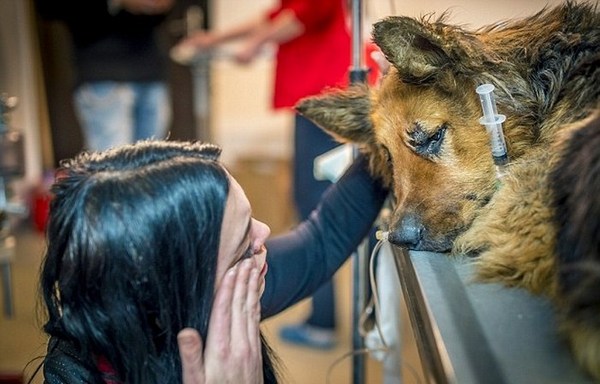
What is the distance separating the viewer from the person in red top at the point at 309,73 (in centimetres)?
235

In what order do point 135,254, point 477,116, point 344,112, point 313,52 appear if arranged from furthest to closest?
point 313,52
point 344,112
point 477,116
point 135,254

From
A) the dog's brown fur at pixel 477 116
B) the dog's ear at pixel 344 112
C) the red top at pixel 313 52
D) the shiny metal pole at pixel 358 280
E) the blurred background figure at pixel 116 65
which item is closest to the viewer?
the dog's brown fur at pixel 477 116

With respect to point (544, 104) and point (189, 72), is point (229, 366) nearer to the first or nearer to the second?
point (544, 104)

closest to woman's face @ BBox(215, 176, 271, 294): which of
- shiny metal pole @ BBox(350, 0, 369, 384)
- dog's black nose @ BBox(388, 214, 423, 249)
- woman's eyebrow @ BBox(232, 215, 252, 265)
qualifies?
woman's eyebrow @ BBox(232, 215, 252, 265)

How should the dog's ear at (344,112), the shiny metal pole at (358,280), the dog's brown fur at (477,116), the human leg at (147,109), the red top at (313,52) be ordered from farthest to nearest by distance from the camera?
the human leg at (147,109), the red top at (313,52), the shiny metal pole at (358,280), the dog's ear at (344,112), the dog's brown fur at (477,116)

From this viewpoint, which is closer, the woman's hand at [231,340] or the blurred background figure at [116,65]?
the woman's hand at [231,340]

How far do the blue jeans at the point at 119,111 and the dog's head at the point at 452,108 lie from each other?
2.80m

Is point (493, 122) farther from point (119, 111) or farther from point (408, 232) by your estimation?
point (119, 111)

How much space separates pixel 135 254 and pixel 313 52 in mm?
1684

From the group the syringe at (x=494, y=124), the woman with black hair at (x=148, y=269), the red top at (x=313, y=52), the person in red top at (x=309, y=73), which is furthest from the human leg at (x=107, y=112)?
the syringe at (x=494, y=124)

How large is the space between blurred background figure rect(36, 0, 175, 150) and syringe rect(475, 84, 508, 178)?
2.87 metres

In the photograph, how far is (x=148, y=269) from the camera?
2.80 ft

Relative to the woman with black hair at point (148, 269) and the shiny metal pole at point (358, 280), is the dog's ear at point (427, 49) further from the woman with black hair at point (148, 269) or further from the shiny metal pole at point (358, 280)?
the shiny metal pole at point (358, 280)

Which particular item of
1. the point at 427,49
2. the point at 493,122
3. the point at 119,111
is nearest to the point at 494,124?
the point at 493,122
